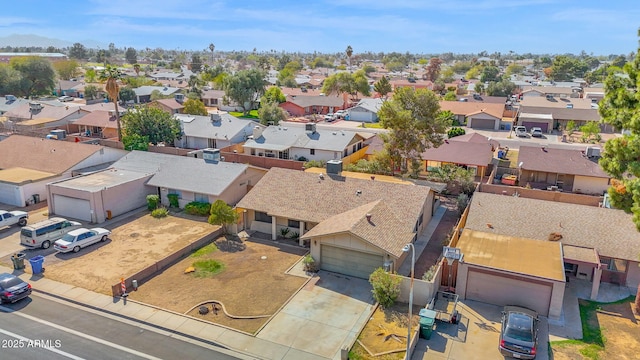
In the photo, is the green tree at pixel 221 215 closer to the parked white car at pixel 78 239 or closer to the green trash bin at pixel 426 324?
the parked white car at pixel 78 239

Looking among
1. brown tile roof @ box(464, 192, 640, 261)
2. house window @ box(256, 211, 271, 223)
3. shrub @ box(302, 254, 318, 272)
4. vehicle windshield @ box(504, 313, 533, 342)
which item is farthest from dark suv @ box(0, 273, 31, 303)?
brown tile roof @ box(464, 192, 640, 261)

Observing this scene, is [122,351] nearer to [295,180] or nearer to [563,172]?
[295,180]

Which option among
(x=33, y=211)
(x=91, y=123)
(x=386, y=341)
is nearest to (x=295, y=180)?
(x=386, y=341)

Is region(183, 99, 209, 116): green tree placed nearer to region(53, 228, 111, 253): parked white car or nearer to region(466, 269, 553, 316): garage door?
region(53, 228, 111, 253): parked white car

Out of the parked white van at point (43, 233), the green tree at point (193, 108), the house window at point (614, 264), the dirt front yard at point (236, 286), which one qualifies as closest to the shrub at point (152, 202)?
the parked white van at point (43, 233)

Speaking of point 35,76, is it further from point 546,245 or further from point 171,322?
point 546,245

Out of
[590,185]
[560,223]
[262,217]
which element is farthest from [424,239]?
[590,185]
